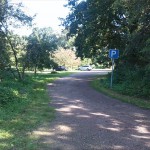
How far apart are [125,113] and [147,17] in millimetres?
7003

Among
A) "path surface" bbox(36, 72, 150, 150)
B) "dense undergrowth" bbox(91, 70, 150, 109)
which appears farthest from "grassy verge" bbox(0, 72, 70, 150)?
"dense undergrowth" bbox(91, 70, 150, 109)

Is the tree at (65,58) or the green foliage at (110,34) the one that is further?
the tree at (65,58)

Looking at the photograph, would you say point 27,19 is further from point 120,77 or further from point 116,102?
point 116,102

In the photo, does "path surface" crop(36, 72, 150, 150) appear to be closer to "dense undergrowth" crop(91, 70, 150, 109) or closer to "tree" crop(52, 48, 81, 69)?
"dense undergrowth" crop(91, 70, 150, 109)

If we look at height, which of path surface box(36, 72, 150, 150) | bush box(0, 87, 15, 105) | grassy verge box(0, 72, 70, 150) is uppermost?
bush box(0, 87, 15, 105)

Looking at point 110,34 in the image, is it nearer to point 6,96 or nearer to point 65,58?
point 6,96

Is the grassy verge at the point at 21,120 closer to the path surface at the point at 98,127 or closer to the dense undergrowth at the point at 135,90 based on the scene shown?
the path surface at the point at 98,127

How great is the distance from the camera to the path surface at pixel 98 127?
24.6 feet

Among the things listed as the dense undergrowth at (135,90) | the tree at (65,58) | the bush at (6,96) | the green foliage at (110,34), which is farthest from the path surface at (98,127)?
the tree at (65,58)

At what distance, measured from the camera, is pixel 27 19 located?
22.9m

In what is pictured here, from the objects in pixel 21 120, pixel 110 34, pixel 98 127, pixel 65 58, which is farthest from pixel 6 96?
pixel 65 58

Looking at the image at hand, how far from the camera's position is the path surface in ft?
24.6

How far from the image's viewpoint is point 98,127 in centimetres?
928

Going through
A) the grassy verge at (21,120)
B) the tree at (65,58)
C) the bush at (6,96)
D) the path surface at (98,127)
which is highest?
the tree at (65,58)
